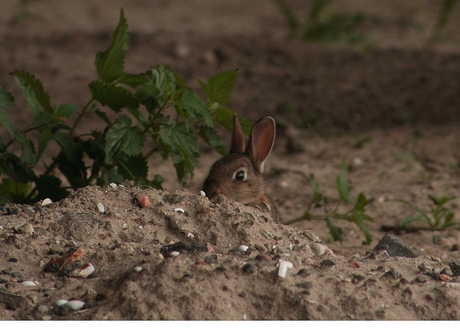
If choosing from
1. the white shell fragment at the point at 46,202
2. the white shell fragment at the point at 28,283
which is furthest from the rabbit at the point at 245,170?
the white shell fragment at the point at 28,283

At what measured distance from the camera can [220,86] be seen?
350 centimetres

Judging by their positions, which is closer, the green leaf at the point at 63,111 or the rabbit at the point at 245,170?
the green leaf at the point at 63,111

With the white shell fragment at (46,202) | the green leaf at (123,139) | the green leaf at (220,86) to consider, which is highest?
the green leaf at (220,86)

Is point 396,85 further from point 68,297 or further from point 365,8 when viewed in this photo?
point 68,297

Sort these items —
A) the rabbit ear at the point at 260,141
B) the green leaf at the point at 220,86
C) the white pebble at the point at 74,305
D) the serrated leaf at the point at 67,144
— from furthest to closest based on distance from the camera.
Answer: the rabbit ear at the point at 260,141 < the green leaf at the point at 220,86 < the serrated leaf at the point at 67,144 < the white pebble at the point at 74,305

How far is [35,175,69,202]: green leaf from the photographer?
349 centimetres

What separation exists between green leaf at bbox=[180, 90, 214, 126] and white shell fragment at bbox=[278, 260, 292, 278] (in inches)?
37.8

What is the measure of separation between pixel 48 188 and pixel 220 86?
4.05 ft

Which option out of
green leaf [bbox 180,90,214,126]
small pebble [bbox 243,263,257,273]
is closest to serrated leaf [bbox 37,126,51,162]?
green leaf [bbox 180,90,214,126]

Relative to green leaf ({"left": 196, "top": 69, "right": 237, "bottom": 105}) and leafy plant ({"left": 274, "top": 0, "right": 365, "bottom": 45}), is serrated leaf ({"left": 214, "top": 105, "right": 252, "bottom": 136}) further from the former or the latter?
leafy plant ({"left": 274, "top": 0, "right": 365, "bottom": 45})

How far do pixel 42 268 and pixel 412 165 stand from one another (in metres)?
4.18

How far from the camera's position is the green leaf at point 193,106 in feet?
10.5

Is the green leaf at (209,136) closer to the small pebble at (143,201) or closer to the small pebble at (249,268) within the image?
the small pebble at (143,201)

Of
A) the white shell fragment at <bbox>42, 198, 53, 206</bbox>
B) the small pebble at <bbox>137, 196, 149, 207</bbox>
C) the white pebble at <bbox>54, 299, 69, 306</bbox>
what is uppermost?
A: the small pebble at <bbox>137, 196, 149, 207</bbox>
